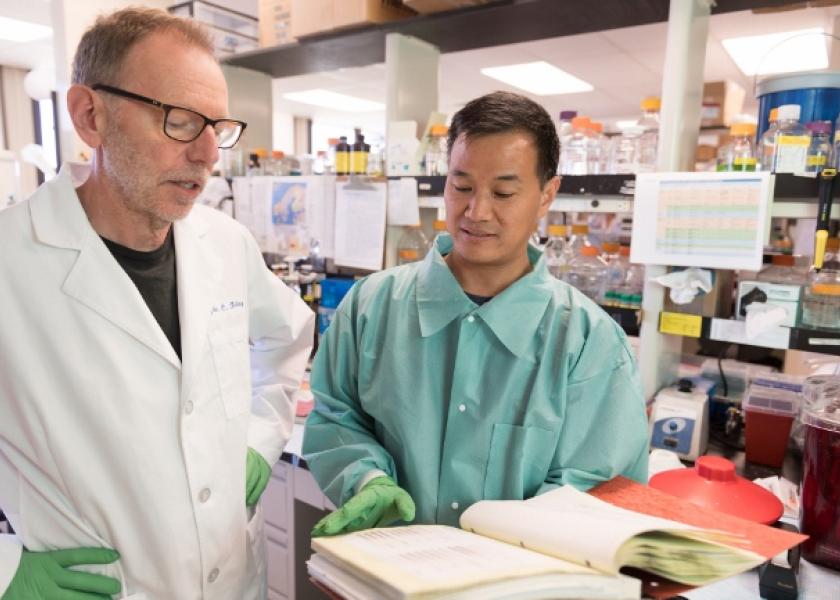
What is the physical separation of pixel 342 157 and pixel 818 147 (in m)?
1.54

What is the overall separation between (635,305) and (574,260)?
0.39m

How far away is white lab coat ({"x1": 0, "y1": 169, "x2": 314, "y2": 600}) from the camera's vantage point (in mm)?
958

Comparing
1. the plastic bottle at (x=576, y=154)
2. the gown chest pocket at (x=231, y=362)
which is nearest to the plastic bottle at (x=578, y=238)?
the plastic bottle at (x=576, y=154)

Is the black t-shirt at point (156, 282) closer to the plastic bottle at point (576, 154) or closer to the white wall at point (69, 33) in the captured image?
the plastic bottle at point (576, 154)

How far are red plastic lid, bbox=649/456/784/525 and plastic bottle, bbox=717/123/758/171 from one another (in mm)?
775

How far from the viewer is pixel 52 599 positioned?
3.01 ft

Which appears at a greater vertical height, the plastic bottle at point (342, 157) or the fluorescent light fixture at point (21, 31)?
the fluorescent light fixture at point (21, 31)

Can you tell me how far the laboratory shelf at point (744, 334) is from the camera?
139 cm

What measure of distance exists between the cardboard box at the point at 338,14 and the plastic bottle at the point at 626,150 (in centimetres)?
88

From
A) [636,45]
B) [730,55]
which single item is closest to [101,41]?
[636,45]

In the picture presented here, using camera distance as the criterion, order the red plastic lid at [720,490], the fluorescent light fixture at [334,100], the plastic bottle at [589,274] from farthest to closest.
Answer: the fluorescent light fixture at [334,100] → the plastic bottle at [589,274] → the red plastic lid at [720,490]

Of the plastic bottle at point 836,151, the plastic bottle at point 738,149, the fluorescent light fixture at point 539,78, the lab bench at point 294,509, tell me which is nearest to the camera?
the plastic bottle at point 836,151

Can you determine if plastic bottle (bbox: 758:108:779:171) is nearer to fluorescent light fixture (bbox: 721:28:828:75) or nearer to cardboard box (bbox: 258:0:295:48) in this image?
cardboard box (bbox: 258:0:295:48)

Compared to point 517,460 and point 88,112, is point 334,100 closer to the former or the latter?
point 88,112
